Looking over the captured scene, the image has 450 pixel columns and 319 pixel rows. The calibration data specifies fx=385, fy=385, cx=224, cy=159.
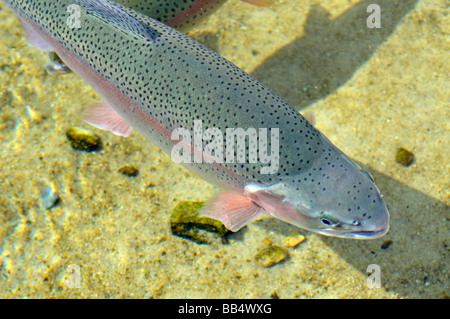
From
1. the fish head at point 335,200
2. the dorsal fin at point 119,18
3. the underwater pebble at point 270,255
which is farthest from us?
the underwater pebble at point 270,255

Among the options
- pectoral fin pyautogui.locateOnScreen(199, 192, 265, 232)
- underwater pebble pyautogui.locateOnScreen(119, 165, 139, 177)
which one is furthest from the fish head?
underwater pebble pyautogui.locateOnScreen(119, 165, 139, 177)

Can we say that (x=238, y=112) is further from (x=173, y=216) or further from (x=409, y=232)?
(x=409, y=232)

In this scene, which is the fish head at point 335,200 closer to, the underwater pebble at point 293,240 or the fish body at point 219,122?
the fish body at point 219,122

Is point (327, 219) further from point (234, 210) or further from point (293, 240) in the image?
point (293, 240)

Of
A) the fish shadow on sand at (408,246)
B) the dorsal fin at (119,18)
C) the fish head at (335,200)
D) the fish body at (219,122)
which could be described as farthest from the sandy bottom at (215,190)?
the dorsal fin at (119,18)

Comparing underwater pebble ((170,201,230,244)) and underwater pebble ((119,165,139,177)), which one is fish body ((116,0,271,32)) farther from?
underwater pebble ((170,201,230,244))
